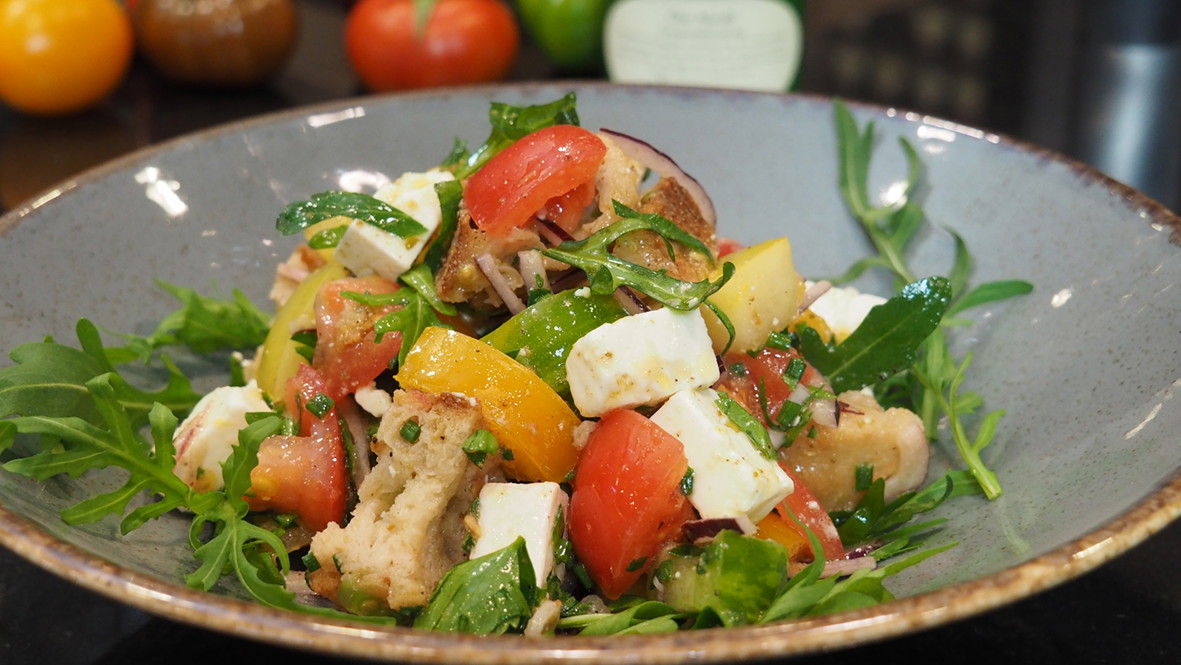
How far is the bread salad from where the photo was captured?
147cm

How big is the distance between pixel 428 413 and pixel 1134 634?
1.14 m

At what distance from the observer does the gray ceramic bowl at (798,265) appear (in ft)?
3.68

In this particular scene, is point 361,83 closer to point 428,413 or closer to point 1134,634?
point 428,413

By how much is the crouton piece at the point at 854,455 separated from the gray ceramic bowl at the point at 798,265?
9 cm

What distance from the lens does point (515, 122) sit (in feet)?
6.17

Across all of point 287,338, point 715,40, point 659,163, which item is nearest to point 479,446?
point 287,338

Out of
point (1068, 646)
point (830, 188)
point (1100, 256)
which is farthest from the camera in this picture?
→ point (830, 188)

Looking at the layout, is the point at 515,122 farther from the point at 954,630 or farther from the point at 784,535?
the point at 954,630

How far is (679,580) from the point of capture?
1471 millimetres

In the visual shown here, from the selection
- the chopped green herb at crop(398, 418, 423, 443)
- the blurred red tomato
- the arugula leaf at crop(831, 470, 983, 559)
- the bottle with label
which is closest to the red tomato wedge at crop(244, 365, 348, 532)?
the chopped green herb at crop(398, 418, 423, 443)

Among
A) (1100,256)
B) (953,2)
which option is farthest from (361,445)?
(953,2)

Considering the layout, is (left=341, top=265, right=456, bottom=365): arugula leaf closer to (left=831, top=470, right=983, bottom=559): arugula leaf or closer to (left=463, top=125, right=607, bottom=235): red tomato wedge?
(left=463, top=125, right=607, bottom=235): red tomato wedge

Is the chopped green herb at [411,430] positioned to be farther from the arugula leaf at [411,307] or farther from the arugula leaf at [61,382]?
the arugula leaf at [61,382]

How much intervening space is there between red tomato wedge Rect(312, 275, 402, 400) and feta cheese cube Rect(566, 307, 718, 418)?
0.35 m
